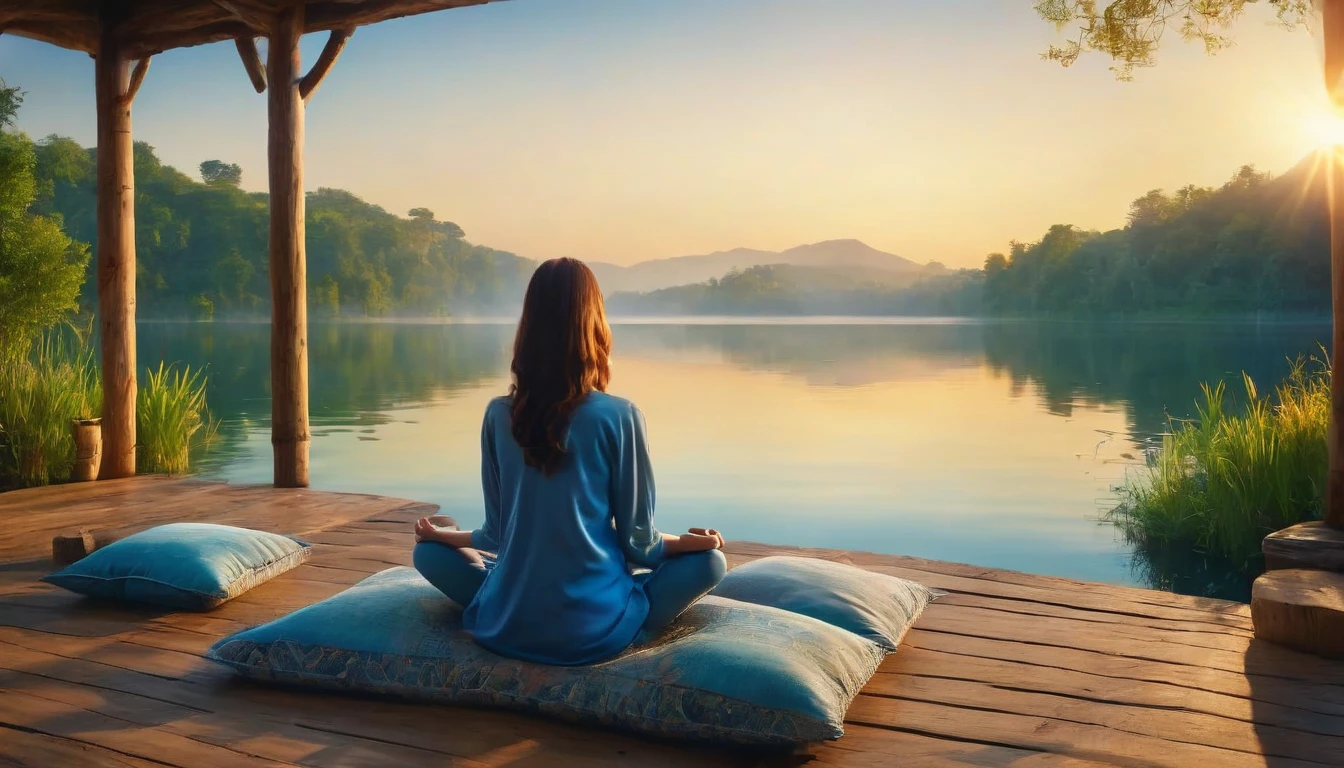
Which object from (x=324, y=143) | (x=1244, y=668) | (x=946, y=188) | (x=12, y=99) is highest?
(x=324, y=143)

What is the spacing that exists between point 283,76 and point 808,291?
48.0 metres

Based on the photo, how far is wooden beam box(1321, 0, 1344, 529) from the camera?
372cm

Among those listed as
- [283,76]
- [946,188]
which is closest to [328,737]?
[283,76]

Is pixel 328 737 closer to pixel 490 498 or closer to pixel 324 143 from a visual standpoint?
pixel 490 498

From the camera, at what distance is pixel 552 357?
2.33 meters

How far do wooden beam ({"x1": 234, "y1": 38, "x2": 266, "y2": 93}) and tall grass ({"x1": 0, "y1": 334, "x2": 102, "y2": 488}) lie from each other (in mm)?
2384

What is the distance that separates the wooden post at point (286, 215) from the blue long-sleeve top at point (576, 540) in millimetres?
3300

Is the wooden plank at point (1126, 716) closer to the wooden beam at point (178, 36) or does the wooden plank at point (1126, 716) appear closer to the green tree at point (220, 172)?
the wooden beam at point (178, 36)

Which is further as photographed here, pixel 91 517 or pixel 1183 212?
pixel 1183 212

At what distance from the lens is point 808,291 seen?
5250 cm

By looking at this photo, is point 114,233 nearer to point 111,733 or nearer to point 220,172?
point 111,733

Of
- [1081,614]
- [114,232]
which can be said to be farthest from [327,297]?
[1081,614]

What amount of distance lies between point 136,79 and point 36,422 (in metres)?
2.17

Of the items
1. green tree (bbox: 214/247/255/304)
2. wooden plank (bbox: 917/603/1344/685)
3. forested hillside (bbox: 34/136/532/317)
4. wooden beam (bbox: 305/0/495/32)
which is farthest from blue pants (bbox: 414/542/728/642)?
green tree (bbox: 214/247/255/304)
